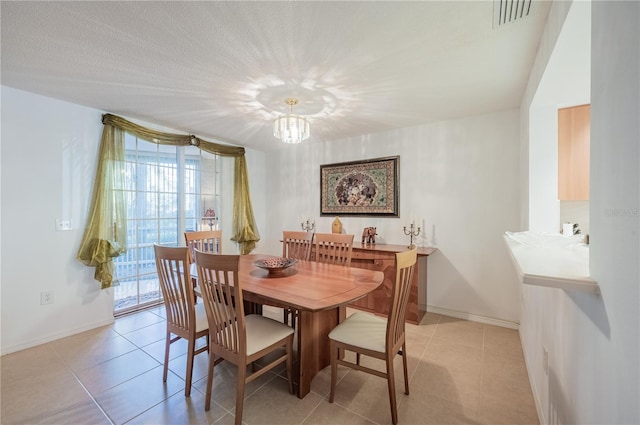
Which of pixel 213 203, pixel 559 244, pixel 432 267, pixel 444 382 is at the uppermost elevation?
pixel 213 203

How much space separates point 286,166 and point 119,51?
3013 mm

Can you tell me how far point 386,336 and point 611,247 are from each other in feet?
3.77

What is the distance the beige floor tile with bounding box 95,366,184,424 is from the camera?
1.67 meters

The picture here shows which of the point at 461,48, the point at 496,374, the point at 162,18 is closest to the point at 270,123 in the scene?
the point at 162,18

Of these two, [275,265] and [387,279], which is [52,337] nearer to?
[275,265]

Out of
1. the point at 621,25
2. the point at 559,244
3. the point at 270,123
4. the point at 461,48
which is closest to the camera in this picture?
the point at 621,25

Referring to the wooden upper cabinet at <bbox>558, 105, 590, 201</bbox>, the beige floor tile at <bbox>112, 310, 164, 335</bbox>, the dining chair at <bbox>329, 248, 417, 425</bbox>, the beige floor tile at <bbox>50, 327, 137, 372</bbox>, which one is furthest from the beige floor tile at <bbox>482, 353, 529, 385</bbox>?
the beige floor tile at <bbox>112, 310, 164, 335</bbox>

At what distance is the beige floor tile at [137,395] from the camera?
5.47 feet

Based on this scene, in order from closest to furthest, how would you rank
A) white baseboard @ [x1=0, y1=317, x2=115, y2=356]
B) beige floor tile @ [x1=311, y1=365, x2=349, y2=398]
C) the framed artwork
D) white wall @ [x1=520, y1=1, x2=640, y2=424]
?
white wall @ [x1=520, y1=1, x2=640, y2=424] < beige floor tile @ [x1=311, y1=365, x2=349, y2=398] < white baseboard @ [x1=0, y1=317, x2=115, y2=356] < the framed artwork

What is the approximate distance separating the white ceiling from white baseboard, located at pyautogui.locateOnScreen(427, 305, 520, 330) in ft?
7.67

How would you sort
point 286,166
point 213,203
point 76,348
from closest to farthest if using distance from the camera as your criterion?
point 76,348
point 213,203
point 286,166

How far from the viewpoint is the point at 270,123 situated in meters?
3.30

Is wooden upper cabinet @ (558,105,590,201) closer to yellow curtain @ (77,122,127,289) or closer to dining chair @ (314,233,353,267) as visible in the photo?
dining chair @ (314,233,353,267)

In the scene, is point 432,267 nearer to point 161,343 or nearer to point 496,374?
point 496,374
